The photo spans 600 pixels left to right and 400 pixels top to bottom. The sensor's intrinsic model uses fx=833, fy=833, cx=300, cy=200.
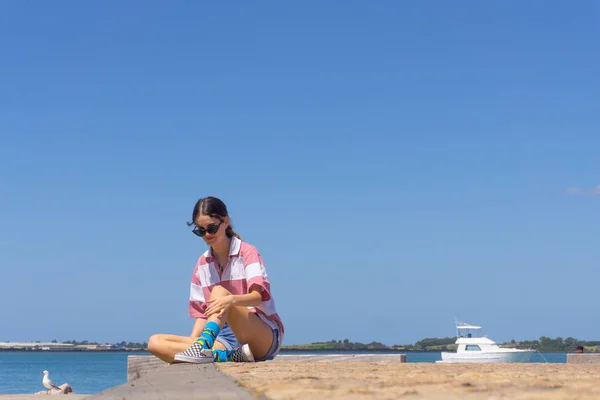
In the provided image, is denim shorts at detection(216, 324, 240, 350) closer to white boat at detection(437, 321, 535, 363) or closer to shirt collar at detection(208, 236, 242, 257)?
shirt collar at detection(208, 236, 242, 257)

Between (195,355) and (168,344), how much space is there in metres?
0.54

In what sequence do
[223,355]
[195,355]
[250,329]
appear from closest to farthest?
[195,355] < [223,355] < [250,329]

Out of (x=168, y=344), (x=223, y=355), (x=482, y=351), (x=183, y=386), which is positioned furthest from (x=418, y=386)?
(x=482, y=351)

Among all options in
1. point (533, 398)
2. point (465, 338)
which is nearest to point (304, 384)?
point (533, 398)

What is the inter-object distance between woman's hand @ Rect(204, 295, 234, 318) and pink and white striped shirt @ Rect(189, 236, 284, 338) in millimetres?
415

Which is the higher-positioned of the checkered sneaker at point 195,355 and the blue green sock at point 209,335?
the blue green sock at point 209,335

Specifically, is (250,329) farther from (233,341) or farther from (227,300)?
(227,300)

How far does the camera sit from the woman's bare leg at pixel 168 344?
594 centimetres

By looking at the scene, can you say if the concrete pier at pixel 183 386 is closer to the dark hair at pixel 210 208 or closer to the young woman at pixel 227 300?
the young woman at pixel 227 300

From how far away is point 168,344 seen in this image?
6004 millimetres

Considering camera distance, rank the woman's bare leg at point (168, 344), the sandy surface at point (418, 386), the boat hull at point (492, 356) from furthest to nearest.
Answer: the boat hull at point (492, 356) < the woman's bare leg at point (168, 344) < the sandy surface at point (418, 386)

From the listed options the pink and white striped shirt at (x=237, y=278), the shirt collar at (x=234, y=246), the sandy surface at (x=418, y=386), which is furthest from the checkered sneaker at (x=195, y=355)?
the sandy surface at (x=418, y=386)

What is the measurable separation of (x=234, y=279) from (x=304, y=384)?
9.24ft

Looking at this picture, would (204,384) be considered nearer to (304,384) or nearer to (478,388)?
(304,384)
